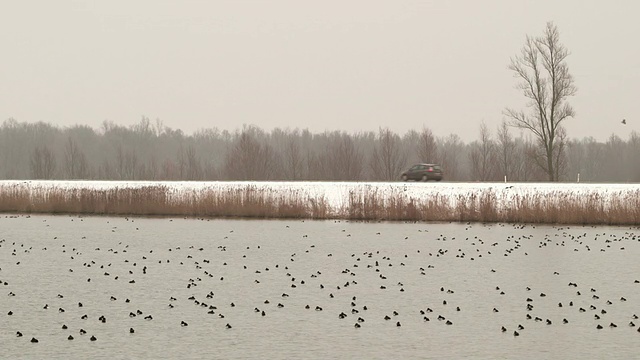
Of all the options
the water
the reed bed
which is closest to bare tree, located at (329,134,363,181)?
the reed bed

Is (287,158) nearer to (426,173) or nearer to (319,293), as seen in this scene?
(426,173)

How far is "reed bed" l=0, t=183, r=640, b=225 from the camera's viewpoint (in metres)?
43.6

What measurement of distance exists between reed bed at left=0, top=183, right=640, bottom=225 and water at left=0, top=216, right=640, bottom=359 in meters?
5.59

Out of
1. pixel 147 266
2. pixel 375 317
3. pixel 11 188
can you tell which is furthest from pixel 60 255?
pixel 11 188

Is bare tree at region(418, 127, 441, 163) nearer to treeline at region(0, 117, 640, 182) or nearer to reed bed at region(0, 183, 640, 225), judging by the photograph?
treeline at region(0, 117, 640, 182)

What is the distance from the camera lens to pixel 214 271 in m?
25.0

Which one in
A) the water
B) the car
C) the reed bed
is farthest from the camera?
the car

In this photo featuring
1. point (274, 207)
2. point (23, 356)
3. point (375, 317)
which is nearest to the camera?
point (23, 356)

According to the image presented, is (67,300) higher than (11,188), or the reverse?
(11,188)

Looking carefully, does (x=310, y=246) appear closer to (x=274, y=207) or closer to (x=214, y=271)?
(x=214, y=271)

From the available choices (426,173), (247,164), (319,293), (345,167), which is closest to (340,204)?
(426,173)

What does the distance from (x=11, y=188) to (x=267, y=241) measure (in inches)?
1148

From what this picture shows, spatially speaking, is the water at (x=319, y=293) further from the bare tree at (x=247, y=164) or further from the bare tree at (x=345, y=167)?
the bare tree at (x=345, y=167)

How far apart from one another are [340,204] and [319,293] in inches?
1152
